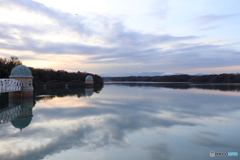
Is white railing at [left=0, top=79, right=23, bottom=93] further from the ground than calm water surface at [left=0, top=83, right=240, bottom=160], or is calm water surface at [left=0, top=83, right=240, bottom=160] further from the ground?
white railing at [left=0, top=79, right=23, bottom=93]

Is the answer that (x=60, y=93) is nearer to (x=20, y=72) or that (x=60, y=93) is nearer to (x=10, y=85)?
(x=20, y=72)

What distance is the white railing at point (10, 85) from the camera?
21667mm

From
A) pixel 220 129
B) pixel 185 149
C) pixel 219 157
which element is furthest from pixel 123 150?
pixel 220 129

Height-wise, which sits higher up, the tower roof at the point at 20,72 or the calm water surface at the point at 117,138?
the tower roof at the point at 20,72

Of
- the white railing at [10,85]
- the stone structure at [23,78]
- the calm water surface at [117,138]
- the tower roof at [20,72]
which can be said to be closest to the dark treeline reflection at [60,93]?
the stone structure at [23,78]

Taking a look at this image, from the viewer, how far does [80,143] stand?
28.2 ft

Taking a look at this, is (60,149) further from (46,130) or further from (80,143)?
(46,130)

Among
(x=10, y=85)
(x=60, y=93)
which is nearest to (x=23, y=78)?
(x=10, y=85)

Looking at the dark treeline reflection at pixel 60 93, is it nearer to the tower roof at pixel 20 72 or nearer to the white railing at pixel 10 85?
the white railing at pixel 10 85


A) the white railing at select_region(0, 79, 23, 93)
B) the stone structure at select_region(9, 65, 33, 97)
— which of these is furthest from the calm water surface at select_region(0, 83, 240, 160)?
the stone structure at select_region(9, 65, 33, 97)

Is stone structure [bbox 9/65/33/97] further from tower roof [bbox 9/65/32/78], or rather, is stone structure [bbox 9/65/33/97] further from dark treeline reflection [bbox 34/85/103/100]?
dark treeline reflection [bbox 34/85/103/100]

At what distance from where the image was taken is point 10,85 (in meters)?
23.6

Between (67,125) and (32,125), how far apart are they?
2.31 meters

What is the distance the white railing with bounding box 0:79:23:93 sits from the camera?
2167cm
